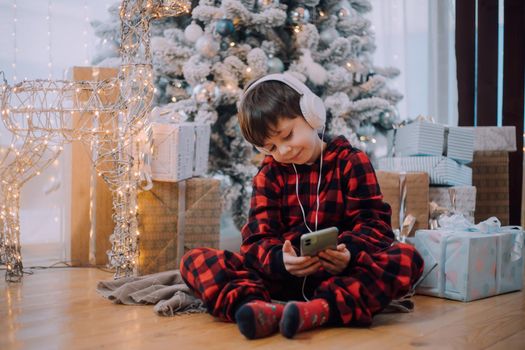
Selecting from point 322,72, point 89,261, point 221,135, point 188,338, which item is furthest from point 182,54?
point 188,338

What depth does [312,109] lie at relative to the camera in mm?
1506

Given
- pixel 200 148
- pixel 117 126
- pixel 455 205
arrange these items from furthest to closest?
1. pixel 455 205
2. pixel 200 148
3. pixel 117 126

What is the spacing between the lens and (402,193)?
2.29 meters

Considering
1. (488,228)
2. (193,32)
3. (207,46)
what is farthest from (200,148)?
(488,228)

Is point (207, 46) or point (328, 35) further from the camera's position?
point (328, 35)

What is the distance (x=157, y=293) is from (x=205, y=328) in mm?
301

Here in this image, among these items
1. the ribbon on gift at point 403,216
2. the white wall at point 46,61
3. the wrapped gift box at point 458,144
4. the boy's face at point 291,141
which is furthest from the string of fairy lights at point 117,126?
the wrapped gift box at point 458,144

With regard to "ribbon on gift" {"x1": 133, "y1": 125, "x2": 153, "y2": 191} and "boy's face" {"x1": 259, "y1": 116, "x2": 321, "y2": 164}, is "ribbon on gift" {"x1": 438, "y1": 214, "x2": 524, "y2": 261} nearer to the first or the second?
"boy's face" {"x1": 259, "y1": 116, "x2": 321, "y2": 164}

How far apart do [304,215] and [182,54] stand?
4.55 ft

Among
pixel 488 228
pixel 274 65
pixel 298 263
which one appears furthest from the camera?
pixel 274 65

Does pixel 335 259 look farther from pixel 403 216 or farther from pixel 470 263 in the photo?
pixel 403 216

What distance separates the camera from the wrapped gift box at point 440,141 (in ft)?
8.04

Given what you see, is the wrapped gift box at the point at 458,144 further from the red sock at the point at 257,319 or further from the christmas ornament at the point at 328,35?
the red sock at the point at 257,319

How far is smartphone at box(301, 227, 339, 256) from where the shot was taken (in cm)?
135
